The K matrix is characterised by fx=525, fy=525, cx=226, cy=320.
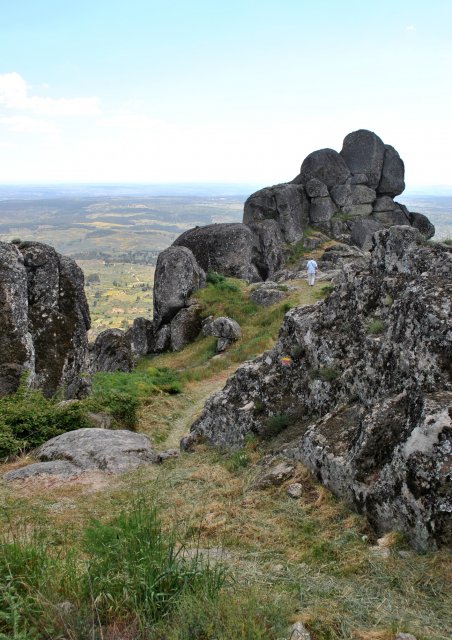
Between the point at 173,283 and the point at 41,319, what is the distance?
1651cm

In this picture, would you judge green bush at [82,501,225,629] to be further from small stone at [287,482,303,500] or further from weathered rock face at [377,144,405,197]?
weathered rock face at [377,144,405,197]

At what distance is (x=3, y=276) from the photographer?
58.2 ft

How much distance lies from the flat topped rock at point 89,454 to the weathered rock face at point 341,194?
43.8 meters

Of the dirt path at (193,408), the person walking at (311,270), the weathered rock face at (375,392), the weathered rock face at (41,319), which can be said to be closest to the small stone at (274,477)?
the weathered rock face at (375,392)

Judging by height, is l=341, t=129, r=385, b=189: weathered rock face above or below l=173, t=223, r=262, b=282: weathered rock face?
above

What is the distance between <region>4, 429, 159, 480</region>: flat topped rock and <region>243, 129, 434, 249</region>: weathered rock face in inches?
1725

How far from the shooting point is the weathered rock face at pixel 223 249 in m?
41.9

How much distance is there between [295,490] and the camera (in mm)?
8570

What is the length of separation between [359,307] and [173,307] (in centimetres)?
2400

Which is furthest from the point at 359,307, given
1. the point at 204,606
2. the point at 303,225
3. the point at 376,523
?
the point at 303,225

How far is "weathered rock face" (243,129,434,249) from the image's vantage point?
56062 mm

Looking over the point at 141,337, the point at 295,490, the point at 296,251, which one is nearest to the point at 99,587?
the point at 295,490

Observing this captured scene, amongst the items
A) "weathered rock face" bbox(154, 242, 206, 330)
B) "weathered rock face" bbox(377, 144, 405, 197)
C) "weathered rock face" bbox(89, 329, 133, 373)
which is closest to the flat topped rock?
"weathered rock face" bbox(89, 329, 133, 373)

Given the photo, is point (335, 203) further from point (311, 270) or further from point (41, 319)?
point (41, 319)
